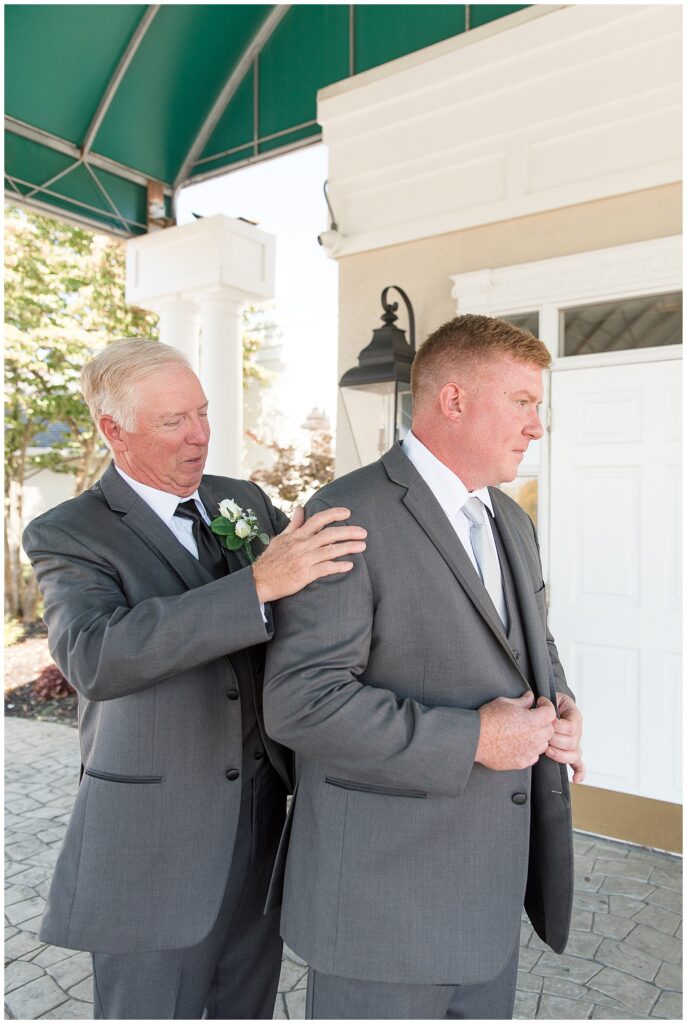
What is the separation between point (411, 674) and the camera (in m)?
1.59

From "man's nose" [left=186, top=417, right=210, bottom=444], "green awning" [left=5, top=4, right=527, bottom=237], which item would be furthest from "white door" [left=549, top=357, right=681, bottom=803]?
"man's nose" [left=186, top=417, right=210, bottom=444]

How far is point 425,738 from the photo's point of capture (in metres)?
1.45

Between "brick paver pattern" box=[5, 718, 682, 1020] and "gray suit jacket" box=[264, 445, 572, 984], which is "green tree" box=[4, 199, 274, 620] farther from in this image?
"gray suit jacket" box=[264, 445, 572, 984]

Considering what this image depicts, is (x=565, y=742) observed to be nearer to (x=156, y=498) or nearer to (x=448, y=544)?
(x=448, y=544)

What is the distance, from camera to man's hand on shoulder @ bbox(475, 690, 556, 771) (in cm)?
149

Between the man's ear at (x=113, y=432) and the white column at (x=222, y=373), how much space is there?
4800mm

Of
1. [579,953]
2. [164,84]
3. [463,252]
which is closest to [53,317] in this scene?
[164,84]

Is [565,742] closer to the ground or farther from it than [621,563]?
closer to the ground

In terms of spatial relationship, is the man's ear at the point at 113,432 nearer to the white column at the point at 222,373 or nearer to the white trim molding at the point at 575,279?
the white trim molding at the point at 575,279

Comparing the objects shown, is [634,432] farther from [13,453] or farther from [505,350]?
[13,453]

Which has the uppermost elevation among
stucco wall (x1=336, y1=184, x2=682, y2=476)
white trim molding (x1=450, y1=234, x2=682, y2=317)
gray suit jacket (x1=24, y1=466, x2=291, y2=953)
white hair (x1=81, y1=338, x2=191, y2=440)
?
stucco wall (x1=336, y1=184, x2=682, y2=476)

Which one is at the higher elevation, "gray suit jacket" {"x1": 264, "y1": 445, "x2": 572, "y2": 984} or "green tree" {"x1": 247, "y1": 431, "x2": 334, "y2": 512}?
"green tree" {"x1": 247, "y1": 431, "x2": 334, "y2": 512}

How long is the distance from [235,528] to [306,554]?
46 cm

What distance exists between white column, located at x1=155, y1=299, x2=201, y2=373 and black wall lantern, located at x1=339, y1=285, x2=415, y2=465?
3138 mm
